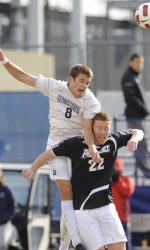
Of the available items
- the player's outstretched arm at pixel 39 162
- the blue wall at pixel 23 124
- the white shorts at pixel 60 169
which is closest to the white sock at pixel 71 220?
the white shorts at pixel 60 169

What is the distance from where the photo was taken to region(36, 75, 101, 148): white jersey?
10.8 meters

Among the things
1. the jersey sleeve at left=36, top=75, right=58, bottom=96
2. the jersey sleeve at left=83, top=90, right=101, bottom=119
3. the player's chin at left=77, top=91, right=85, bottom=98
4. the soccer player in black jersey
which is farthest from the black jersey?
the jersey sleeve at left=36, top=75, right=58, bottom=96

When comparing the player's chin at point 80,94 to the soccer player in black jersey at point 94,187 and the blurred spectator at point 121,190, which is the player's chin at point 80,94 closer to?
the soccer player in black jersey at point 94,187

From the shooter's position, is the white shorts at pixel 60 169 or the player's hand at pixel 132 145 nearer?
the player's hand at pixel 132 145

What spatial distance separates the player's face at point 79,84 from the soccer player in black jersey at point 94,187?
0.93ft

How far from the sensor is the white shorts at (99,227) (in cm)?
1080

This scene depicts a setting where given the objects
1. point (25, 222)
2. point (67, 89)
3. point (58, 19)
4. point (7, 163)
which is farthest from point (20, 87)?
point (58, 19)

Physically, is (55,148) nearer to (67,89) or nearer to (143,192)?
(67,89)

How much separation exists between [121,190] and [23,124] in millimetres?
2110

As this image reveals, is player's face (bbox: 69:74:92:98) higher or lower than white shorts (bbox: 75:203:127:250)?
higher

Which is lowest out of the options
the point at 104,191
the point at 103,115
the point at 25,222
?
the point at 25,222

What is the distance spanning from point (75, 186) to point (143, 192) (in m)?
4.90

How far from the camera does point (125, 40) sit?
16688 mm

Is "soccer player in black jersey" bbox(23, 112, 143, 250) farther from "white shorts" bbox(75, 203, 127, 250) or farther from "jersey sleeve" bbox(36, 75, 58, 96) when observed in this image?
"jersey sleeve" bbox(36, 75, 58, 96)
